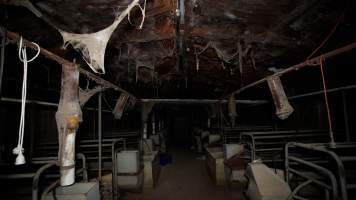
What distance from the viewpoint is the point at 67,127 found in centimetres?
245

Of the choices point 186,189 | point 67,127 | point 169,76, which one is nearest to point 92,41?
point 67,127

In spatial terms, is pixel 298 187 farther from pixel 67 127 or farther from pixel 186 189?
pixel 186 189

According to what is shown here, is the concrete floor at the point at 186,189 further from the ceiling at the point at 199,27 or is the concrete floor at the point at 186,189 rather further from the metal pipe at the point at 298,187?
the ceiling at the point at 199,27

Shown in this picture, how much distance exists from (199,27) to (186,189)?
5.04 meters

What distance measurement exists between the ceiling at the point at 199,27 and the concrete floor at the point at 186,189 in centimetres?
371

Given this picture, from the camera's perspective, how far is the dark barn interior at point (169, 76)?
2402 millimetres

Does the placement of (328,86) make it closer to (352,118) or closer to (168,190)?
(352,118)

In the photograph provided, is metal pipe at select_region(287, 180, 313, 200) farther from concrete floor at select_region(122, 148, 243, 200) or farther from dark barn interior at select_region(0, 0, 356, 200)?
concrete floor at select_region(122, 148, 243, 200)

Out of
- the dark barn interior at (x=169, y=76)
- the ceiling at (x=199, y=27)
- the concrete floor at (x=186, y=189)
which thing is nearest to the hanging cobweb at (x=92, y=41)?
the dark barn interior at (x=169, y=76)

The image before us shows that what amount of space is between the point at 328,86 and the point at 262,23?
5588 mm

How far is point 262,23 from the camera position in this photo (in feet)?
9.40

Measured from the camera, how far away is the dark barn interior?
2.40 m

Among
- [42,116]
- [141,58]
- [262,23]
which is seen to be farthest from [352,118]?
[42,116]

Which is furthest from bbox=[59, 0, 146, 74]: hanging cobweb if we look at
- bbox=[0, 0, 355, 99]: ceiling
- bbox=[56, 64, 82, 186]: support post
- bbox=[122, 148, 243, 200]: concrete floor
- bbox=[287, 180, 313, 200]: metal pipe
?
bbox=[122, 148, 243, 200]: concrete floor
